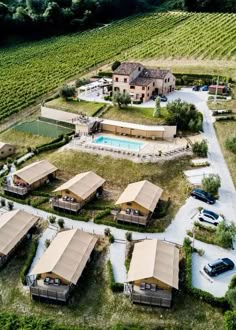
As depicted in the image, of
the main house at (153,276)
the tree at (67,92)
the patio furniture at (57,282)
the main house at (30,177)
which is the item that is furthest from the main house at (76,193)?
the tree at (67,92)

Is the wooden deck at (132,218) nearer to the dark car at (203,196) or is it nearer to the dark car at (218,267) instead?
the dark car at (203,196)

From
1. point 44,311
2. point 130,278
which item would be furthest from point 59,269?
point 130,278

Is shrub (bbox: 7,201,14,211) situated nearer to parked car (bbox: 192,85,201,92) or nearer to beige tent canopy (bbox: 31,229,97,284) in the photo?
beige tent canopy (bbox: 31,229,97,284)

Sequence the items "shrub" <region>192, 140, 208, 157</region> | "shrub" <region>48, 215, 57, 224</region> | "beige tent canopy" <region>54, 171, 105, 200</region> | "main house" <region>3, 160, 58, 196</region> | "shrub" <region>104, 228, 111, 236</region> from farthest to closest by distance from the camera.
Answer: "shrub" <region>192, 140, 208, 157</region>, "main house" <region>3, 160, 58, 196</region>, "beige tent canopy" <region>54, 171, 105, 200</region>, "shrub" <region>48, 215, 57, 224</region>, "shrub" <region>104, 228, 111, 236</region>

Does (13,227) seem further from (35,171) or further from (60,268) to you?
(35,171)

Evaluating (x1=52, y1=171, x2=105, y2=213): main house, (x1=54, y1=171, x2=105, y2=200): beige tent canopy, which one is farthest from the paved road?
(x1=54, y1=171, x2=105, y2=200): beige tent canopy
